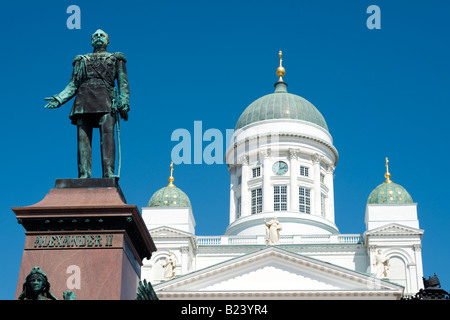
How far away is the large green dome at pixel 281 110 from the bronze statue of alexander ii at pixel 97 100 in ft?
205

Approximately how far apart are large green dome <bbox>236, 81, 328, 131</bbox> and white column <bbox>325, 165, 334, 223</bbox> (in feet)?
14.6

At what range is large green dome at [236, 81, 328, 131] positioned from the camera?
238 ft

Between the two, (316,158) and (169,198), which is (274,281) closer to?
(169,198)

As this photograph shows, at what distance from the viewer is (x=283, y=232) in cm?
6588

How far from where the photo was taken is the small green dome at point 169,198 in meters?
66.5

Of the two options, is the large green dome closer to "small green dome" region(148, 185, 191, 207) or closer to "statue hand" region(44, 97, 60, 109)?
"small green dome" region(148, 185, 191, 207)

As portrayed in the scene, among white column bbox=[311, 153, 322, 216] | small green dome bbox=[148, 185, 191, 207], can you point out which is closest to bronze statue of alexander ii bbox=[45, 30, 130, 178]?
small green dome bbox=[148, 185, 191, 207]

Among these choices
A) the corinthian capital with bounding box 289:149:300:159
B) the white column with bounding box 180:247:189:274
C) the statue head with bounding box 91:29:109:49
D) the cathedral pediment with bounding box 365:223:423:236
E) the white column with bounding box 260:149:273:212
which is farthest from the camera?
the corinthian capital with bounding box 289:149:300:159

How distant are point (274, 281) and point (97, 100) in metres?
44.3

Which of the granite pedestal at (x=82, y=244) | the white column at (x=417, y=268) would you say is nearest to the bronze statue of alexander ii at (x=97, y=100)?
the granite pedestal at (x=82, y=244)

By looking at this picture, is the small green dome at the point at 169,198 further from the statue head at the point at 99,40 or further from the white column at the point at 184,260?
the statue head at the point at 99,40
